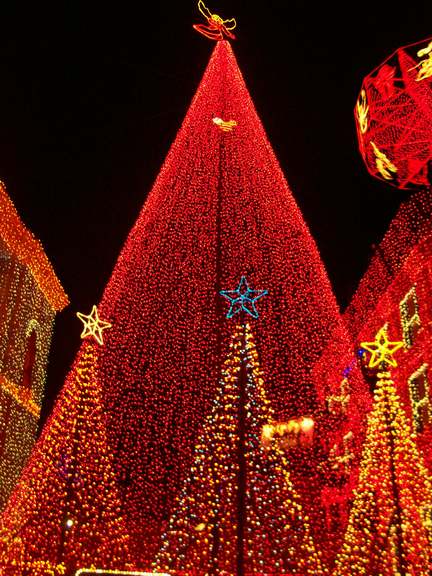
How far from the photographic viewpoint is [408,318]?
16.9 meters

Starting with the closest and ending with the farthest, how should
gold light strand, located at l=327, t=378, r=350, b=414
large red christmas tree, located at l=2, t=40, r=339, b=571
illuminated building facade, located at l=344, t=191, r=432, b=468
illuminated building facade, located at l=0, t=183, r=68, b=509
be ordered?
large red christmas tree, located at l=2, t=40, r=339, b=571 → illuminated building facade, located at l=344, t=191, r=432, b=468 → illuminated building facade, located at l=0, t=183, r=68, b=509 → gold light strand, located at l=327, t=378, r=350, b=414

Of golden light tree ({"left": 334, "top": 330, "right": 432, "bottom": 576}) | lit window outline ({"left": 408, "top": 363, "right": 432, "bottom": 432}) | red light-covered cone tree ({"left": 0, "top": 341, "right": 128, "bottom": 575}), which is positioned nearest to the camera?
golden light tree ({"left": 334, "top": 330, "right": 432, "bottom": 576})

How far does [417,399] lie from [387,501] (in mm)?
5268

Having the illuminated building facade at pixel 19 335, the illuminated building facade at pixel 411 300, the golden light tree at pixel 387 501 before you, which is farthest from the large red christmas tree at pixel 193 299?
the illuminated building facade at pixel 19 335

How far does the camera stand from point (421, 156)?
11.7m

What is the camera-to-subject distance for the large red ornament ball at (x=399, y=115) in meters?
11.0

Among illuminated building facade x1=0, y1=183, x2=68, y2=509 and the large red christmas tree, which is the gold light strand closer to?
the large red christmas tree

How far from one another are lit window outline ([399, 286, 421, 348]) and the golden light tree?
5154mm

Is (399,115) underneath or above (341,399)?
above

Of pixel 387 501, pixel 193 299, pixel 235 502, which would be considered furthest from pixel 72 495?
pixel 387 501

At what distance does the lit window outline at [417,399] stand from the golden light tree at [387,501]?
3.56 metres

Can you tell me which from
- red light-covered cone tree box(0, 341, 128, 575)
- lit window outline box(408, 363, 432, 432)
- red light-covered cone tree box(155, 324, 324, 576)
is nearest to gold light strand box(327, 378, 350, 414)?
lit window outline box(408, 363, 432, 432)

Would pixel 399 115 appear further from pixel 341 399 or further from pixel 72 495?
pixel 341 399

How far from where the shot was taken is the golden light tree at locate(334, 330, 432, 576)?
1041cm
